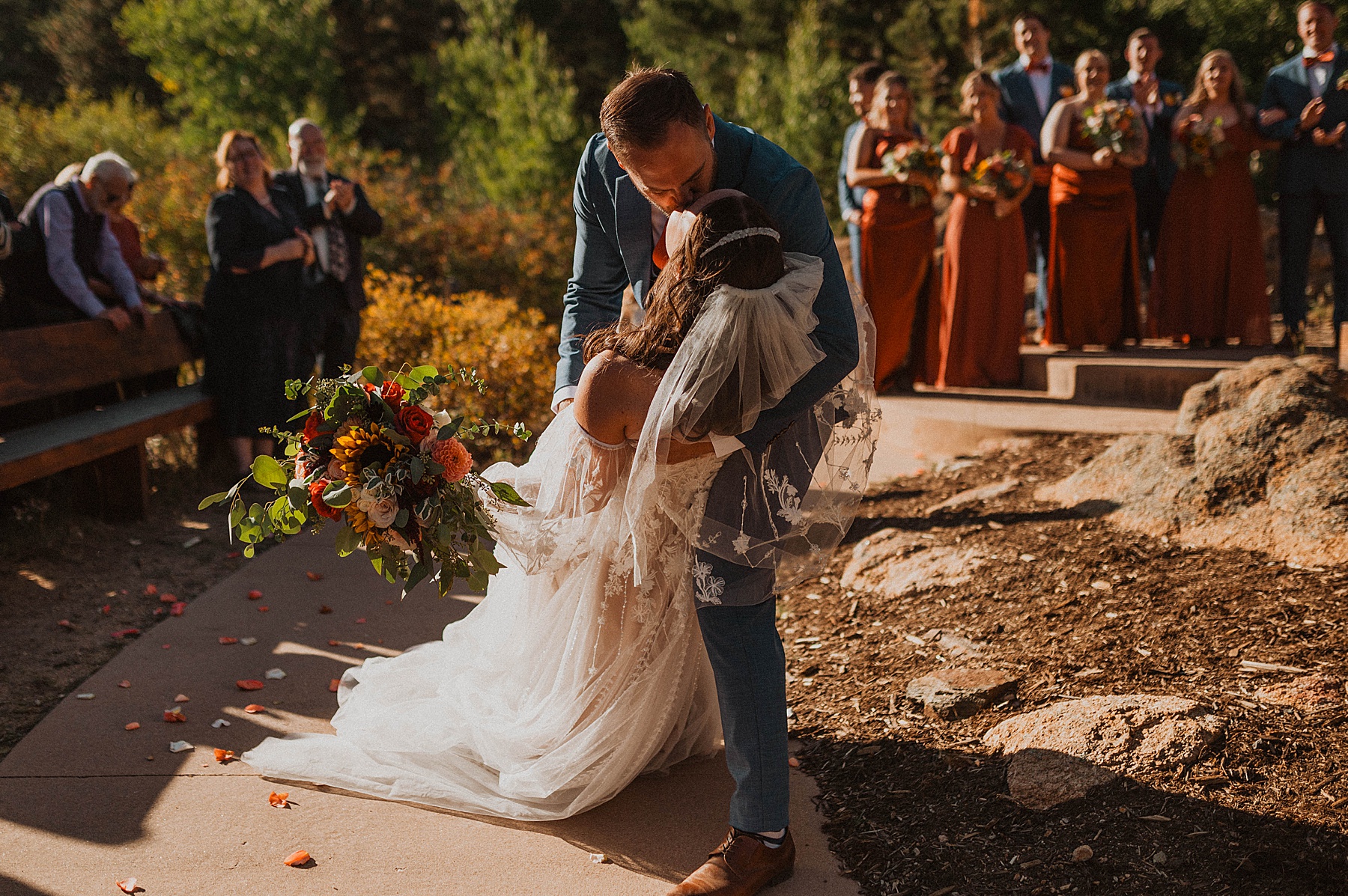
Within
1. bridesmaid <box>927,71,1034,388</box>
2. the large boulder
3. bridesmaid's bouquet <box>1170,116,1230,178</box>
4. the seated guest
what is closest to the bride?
the large boulder

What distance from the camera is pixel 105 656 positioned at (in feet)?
13.6

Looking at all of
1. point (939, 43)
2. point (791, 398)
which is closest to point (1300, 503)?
point (791, 398)

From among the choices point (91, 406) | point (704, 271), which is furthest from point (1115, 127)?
point (91, 406)

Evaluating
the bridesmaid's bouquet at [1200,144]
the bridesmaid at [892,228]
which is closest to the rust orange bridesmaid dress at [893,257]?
the bridesmaid at [892,228]

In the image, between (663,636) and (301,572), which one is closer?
(663,636)

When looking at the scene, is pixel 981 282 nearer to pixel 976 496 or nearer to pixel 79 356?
pixel 976 496

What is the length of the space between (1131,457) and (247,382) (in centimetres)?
486

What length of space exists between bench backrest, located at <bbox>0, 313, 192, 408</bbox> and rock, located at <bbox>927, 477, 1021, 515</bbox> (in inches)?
178

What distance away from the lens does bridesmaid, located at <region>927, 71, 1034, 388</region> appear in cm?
688

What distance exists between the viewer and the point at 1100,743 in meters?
2.94

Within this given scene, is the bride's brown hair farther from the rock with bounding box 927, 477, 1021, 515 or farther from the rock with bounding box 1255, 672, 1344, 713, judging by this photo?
the rock with bounding box 927, 477, 1021, 515

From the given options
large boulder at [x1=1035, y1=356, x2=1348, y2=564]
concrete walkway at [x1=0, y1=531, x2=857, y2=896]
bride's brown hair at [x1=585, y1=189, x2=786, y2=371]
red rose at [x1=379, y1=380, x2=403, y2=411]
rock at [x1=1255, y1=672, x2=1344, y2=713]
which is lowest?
concrete walkway at [x1=0, y1=531, x2=857, y2=896]

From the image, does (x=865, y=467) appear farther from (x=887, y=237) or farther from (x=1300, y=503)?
(x=887, y=237)

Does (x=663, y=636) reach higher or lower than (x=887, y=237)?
lower
